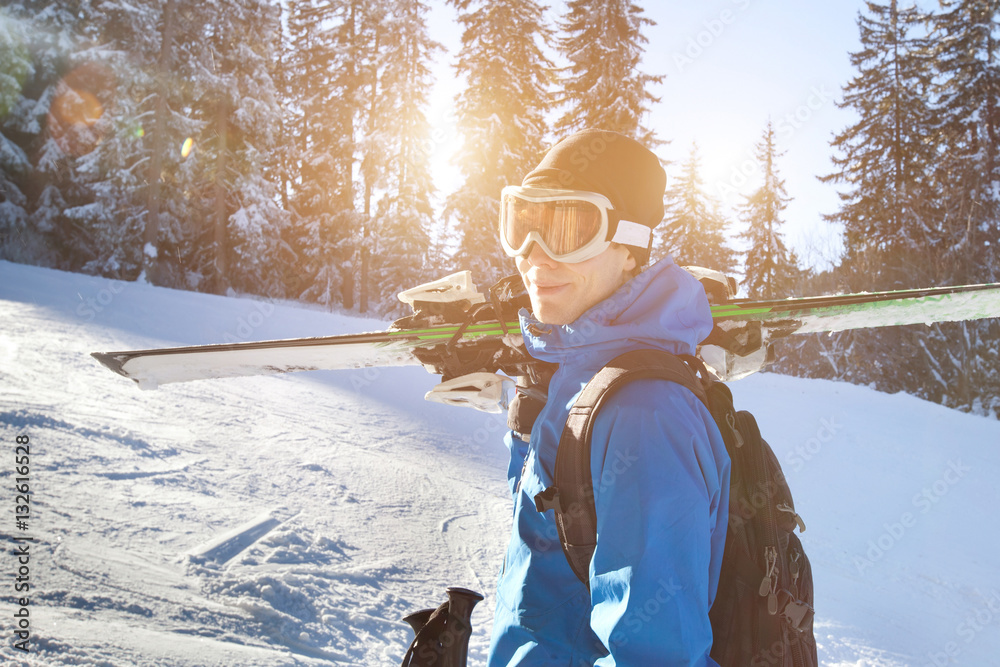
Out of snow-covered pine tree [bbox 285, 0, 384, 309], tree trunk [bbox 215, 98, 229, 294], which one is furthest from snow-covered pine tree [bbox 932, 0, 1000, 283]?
tree trunk [bbox 215, 98, 229, 294]

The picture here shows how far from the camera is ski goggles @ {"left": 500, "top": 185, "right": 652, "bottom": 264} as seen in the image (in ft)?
4.51

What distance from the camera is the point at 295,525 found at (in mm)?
3277

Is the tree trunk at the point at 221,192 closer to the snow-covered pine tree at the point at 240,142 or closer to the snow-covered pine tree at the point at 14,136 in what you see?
the snow-covered pine tree at the point at 240,142

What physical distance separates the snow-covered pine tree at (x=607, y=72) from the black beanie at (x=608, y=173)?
51.5 ft

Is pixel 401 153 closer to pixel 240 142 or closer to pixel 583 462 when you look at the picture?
pixel 240 142

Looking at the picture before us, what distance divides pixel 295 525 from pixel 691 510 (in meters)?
2.95

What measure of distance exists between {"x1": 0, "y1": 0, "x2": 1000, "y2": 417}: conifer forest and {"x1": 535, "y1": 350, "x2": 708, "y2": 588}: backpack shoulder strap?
1651 cm

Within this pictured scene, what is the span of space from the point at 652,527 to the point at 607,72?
18054mm

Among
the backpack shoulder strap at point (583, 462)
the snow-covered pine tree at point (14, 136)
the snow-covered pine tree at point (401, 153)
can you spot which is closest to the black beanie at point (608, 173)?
the backpack shoulder strap at point (583, 462)

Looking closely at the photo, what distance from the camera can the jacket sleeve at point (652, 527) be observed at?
88 cm

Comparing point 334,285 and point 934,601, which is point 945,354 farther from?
point 334,285

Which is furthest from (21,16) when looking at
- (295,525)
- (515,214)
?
(515,214)

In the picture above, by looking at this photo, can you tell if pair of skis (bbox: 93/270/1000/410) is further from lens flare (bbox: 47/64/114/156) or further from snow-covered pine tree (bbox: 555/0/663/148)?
lens flare (bbox: 47/64/114/156)

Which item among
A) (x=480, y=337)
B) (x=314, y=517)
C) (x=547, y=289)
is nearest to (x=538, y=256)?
(x=547, y=289)
